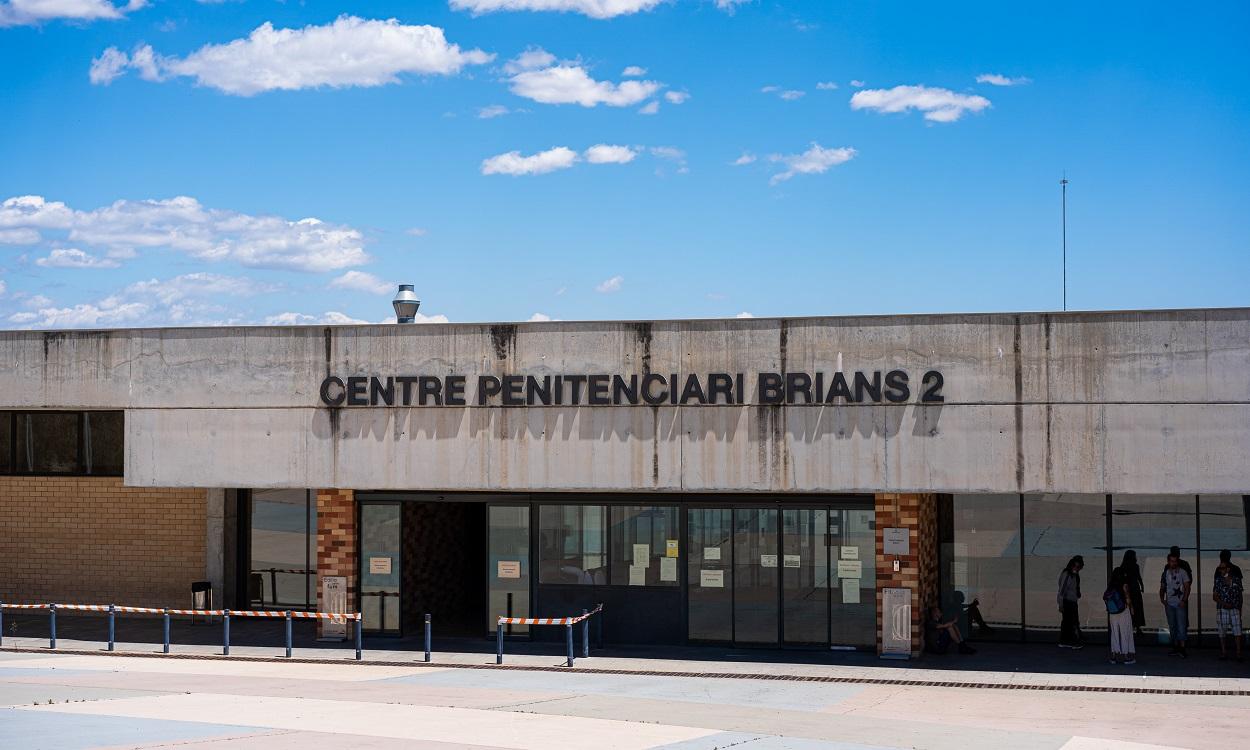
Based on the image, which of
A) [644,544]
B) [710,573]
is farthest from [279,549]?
[710,573]

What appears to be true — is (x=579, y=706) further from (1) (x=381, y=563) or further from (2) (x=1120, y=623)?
(2) (x=1120, y=623)

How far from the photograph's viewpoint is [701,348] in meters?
22.5

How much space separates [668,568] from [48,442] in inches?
Answer: 545

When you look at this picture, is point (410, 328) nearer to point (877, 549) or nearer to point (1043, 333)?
point (877, 549)

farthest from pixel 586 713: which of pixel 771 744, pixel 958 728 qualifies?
pixel 958 728

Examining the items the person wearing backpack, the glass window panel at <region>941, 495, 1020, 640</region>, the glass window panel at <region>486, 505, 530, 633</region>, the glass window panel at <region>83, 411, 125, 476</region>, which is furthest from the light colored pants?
the glass window panel at <region>83, 411, 125, 476</region>

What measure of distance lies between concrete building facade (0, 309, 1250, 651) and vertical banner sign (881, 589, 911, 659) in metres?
0.04

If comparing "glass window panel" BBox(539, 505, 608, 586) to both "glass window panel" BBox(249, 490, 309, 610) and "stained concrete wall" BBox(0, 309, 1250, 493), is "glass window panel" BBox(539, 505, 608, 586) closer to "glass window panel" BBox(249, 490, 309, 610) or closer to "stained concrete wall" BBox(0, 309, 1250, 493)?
"stained concrete wall" BBox(0, 309, 1250, 493)

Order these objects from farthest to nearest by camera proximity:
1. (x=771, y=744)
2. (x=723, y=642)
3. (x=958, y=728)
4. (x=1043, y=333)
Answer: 1. (x=723, y=642)
2. (x=1043, y=333)
3. (x=958, y=728)
4. (x=771, y=744)

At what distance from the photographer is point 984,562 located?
24875 millimetres

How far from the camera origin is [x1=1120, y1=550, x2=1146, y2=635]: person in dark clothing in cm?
2380

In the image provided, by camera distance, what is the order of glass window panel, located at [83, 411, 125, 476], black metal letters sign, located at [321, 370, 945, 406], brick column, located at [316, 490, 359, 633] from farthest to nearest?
glass window panel, located at [83, 411, 125, 476] → brick column, located at [316, 490, 359, 633] → black metal letters sign, located at [321, 370, 945, 406]

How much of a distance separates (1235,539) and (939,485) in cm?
637

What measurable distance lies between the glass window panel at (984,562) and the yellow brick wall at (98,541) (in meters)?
14.9
